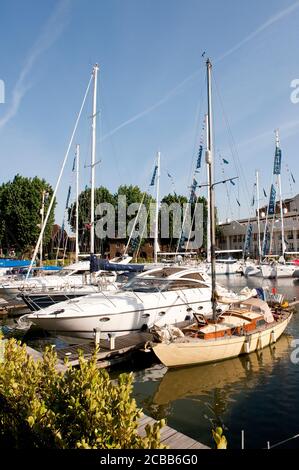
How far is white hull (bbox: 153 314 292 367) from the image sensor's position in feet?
40.4

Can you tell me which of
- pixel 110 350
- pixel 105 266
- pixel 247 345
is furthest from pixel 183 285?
pixel 105 266

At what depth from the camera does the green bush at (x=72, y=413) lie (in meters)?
3.92

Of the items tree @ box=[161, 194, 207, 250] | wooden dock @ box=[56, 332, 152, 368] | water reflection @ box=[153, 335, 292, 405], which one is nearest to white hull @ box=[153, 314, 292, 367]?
water reflection @ box=[153, 335, 292, 405]

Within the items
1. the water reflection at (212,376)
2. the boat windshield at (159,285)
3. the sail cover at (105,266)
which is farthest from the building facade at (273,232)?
the water reflection at (212,376)

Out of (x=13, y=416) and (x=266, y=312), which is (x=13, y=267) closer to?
(x=266, y=312)

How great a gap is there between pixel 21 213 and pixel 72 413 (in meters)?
57.2

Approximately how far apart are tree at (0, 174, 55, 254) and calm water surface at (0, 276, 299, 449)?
159ft

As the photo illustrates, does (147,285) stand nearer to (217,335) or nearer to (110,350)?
(110,350)

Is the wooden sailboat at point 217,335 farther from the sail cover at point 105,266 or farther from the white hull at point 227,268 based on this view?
the white hull at point 227,268

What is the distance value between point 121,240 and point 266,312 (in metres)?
62.3

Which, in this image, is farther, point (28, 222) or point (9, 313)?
point (28, 222)

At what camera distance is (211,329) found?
44.9 ft
